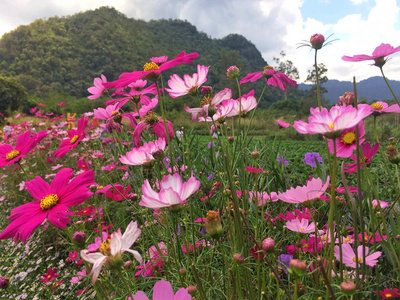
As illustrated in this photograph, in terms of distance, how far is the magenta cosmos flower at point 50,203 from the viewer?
469mm

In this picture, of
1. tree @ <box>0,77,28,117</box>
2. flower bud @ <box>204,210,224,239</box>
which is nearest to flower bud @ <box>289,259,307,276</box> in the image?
flower bud @ <box>204,210,224,239</box>

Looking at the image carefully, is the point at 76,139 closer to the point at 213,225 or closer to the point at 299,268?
the point at 213,225

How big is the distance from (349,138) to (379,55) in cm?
19

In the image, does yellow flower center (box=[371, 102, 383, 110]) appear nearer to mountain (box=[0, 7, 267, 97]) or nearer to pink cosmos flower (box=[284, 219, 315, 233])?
pink cosmos flower (box=[284, 219, 315, 233])

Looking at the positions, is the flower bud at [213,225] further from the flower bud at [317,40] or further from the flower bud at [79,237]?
the flower bud at [317,40]

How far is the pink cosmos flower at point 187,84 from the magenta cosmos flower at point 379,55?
11.3 inches

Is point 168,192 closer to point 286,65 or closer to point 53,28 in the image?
point 286,65

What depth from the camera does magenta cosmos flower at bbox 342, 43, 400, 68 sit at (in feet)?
1.68

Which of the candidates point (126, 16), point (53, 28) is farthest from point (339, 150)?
point (126, 16)

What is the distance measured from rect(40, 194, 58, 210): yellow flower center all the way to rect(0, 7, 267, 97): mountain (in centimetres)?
2088

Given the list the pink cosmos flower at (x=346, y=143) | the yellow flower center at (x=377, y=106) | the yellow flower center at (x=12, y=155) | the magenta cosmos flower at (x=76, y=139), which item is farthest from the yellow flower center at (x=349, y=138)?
the yellow flower center at (x=12, y=155)

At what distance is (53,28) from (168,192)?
41.0 metres

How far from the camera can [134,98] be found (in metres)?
0.72

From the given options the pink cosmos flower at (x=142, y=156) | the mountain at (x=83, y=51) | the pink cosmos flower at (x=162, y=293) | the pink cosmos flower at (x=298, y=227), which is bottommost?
the pink cosmos flower at (x=298, y=227)
